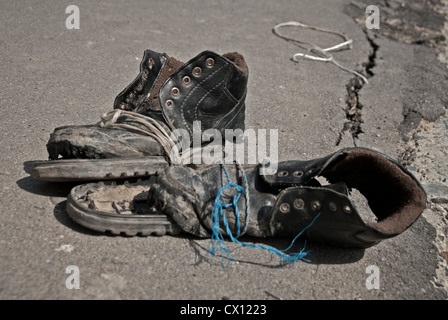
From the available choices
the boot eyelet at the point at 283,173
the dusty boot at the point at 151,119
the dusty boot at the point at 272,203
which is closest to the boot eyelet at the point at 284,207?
the dusty boot at the point at 272,203

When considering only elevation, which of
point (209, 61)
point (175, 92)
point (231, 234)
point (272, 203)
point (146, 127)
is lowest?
point (231, 234)

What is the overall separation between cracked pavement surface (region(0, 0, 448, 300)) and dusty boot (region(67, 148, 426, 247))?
8 centimetres

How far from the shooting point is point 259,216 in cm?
179

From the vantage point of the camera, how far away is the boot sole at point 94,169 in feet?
6.04

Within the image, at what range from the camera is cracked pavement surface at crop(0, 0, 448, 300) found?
1.64m

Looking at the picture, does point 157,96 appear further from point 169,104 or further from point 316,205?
point 316,205

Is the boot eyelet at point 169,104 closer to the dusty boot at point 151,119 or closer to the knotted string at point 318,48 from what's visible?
the dusty boot at point 151,119

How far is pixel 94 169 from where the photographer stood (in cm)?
187

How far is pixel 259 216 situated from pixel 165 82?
0.77 m

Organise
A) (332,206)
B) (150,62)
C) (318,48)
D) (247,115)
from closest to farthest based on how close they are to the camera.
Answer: (332,206) → (150,62) → (247,115) → (318,48)

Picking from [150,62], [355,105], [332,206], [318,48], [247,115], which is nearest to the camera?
[332,206]

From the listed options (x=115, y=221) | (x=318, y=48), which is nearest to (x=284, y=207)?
(x=115, y=221)

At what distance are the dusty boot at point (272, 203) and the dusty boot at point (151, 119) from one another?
0.13m

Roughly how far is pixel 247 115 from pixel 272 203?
1.15 m
